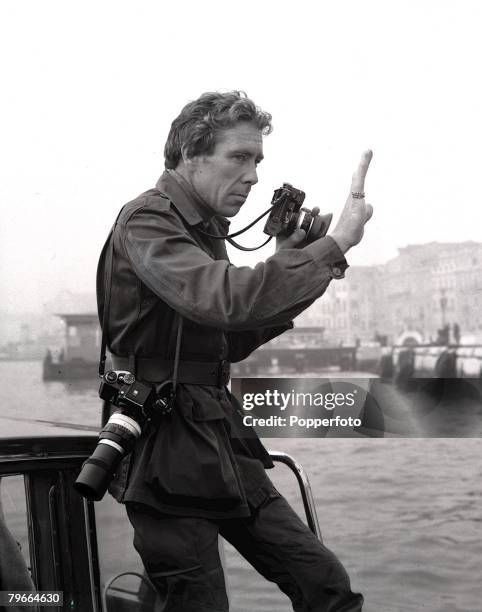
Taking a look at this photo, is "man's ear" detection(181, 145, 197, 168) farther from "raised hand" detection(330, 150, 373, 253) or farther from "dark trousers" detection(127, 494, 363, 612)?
"dark trousers" detection(127, 494, 363, 612)

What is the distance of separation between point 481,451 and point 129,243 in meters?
3.48

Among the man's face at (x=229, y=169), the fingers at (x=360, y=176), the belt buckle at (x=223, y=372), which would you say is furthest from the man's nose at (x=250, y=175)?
the belt buckle at (x=223, y=372)

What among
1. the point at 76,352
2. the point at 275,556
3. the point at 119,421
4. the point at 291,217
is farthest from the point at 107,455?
the point at 76,352

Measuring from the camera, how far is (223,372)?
141 centimetres

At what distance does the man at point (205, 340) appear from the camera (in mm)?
1248

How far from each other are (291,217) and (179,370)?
281mm

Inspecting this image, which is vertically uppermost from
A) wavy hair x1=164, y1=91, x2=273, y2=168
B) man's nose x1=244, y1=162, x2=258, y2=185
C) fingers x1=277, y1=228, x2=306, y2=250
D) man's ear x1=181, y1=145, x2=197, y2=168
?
wavy hair x1=164, y1=91, x2=273, y2=168

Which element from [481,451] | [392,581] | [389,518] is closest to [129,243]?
[392,581]

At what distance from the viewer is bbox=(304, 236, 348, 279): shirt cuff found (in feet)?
4.15

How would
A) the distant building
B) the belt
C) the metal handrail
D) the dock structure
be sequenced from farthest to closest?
the dock structure, the distant building, the metal handrail, the belt

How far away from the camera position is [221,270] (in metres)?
1.24

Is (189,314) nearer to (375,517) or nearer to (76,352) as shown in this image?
(375,517)

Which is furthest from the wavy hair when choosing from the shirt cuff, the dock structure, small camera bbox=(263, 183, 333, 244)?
the dock structure

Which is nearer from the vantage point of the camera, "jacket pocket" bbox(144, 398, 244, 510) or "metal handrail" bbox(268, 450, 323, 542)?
"jacket pocket" bbox(144, 398, 244, 510)
